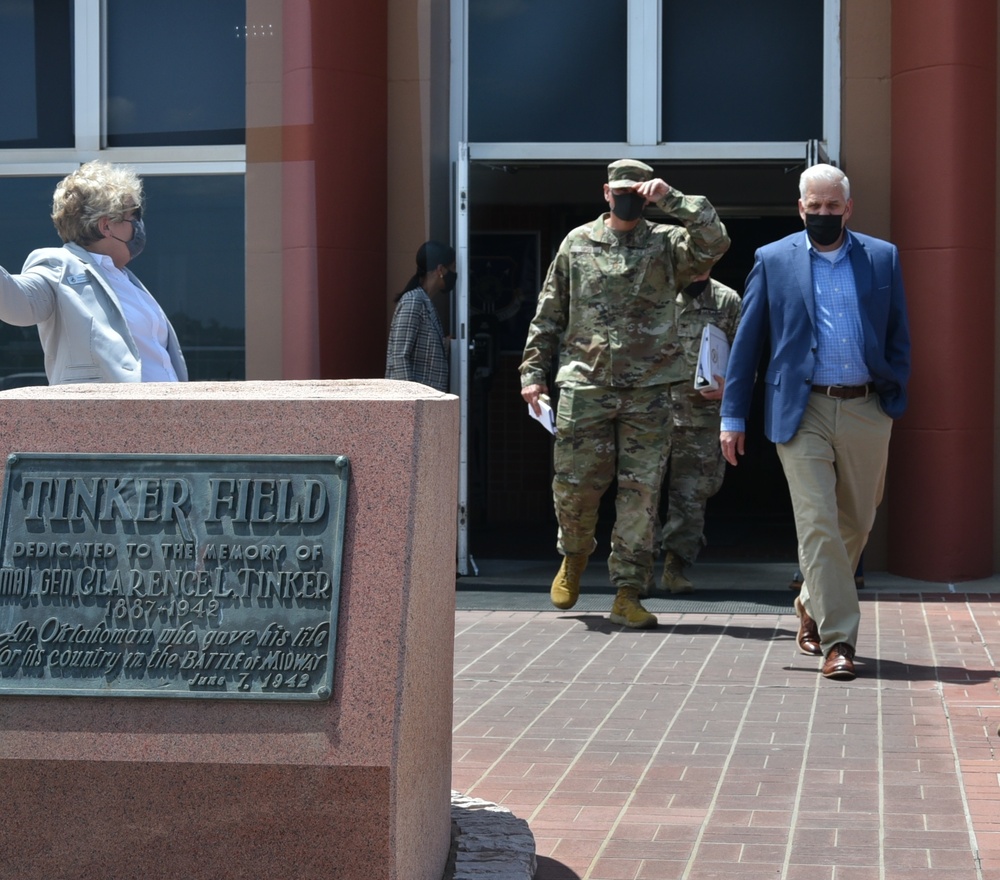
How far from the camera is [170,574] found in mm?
3521

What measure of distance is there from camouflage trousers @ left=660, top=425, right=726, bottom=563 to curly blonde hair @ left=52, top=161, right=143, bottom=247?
4.41m

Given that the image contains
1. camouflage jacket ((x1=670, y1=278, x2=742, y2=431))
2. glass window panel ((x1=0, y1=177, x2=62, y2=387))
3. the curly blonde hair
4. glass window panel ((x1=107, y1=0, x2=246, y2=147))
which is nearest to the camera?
the curly blonde hair

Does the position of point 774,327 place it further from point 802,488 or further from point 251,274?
point 251,274

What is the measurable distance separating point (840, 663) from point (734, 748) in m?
1.21

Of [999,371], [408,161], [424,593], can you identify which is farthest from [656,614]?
[424,593]

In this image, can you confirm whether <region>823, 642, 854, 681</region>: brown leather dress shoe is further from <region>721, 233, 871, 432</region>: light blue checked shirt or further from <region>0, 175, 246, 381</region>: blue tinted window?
<region>0, 175, 246, 381</region>: blue tinted window

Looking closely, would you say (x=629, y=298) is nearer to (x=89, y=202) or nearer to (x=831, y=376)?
(x=831, y=376)

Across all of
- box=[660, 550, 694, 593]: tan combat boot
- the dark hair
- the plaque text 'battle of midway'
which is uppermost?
the dark hair

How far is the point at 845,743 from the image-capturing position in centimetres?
513

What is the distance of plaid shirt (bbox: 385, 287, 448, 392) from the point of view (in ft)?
29.3

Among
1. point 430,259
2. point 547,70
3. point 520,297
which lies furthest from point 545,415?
point 520,297

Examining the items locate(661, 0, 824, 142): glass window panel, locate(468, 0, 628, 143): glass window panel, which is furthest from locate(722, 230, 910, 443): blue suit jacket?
locate(468, 0, 628, 143): glass window panel

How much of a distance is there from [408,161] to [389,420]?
21.1ft

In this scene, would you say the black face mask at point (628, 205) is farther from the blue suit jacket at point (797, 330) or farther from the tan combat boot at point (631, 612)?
the tan combat boot at point (631, 612)
